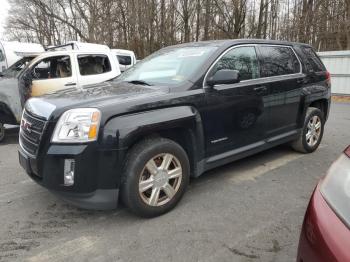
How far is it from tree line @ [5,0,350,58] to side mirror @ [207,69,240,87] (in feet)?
59.1

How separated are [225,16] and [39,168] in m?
24.1

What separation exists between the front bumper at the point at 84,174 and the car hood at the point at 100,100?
1.13 ft

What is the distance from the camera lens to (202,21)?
26.7 metres

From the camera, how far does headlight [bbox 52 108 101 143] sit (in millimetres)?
2891

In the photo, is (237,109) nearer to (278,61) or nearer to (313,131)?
(278,61)

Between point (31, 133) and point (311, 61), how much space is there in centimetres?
436

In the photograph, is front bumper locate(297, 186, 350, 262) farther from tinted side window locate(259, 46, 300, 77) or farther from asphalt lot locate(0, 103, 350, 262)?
tinted side window locate(259, 46, 300, 77)

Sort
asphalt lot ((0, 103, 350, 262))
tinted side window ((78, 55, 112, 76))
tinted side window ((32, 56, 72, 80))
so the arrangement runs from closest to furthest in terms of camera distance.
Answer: asphalt lot ((0, 103, 350, 262)), tinted side window ((32, 56, 72, 80)), tinted side window ((78, 55, 112, 76))

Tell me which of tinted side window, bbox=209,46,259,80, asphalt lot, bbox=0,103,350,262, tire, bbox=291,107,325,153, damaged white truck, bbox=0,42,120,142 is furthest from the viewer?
damaged white truck, bbox=0,42,120,142

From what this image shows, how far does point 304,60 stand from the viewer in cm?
523

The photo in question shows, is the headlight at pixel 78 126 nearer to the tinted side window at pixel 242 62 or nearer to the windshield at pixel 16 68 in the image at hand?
the tinted side window at pixel 242 62

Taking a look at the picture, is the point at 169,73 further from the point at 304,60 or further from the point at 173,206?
the point at 304,60

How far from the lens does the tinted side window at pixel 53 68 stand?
24.2 ft

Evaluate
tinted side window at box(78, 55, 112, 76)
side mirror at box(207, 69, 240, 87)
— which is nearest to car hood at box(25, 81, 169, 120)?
side mirror at box(207, 69, 240, 87)
